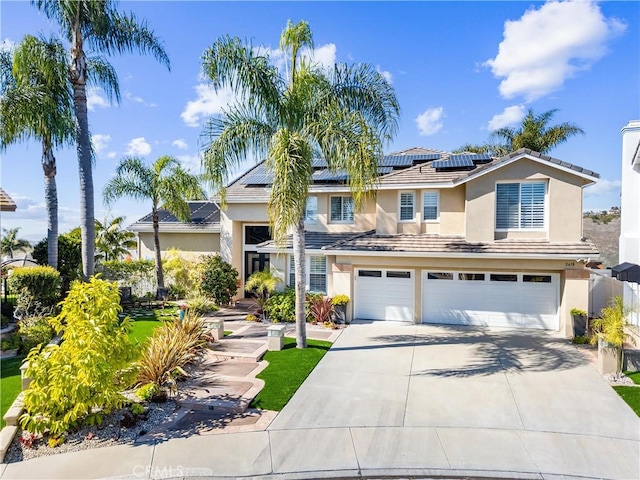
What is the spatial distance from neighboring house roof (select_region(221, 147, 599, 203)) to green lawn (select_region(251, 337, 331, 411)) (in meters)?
5.79

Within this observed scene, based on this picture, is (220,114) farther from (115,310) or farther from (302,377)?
(302,377)

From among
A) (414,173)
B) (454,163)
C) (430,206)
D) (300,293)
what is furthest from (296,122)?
(454,163)

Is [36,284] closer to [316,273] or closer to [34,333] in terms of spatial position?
[34,333]

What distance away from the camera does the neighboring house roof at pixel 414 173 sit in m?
14.8

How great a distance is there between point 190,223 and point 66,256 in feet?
22.5

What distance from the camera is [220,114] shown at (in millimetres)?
12406

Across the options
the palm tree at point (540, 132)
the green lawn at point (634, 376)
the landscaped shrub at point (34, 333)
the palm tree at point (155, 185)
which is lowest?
the green lawn at point (634, 376)

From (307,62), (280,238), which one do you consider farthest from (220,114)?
(280,238)

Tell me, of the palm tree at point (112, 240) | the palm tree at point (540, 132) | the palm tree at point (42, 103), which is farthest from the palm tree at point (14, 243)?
the palm tree at point (540, 132)

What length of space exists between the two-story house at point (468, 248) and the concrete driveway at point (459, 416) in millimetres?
2797

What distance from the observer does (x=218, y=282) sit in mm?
19141

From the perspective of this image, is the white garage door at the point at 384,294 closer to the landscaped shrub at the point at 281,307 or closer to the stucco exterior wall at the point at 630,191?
the landscaped shrub at the point at 281,307

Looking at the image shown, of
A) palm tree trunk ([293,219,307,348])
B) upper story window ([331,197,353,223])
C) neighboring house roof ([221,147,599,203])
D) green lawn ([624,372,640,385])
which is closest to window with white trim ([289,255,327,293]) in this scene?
upper story window ([331,197,353,223])

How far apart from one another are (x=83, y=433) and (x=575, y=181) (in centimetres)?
1713
